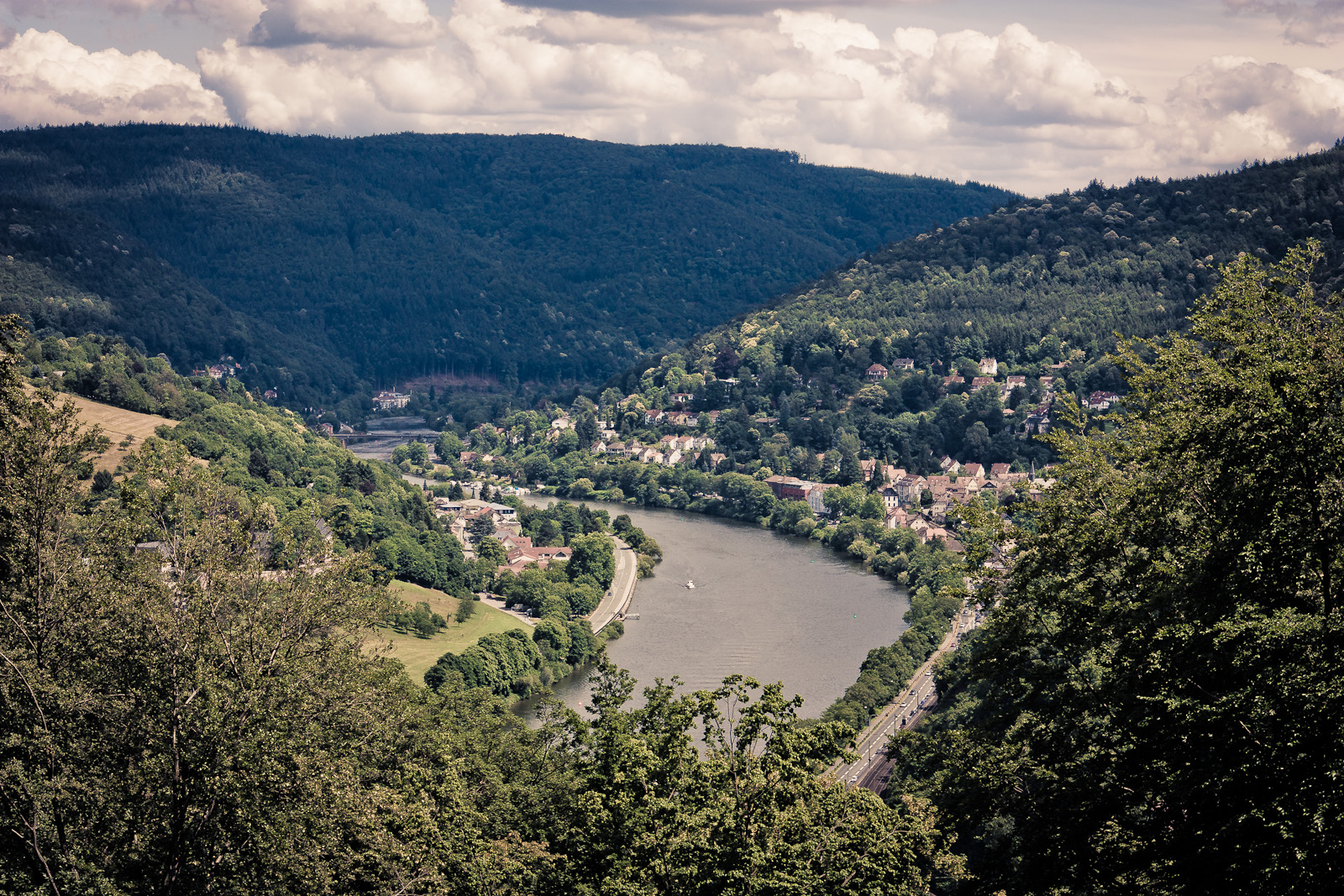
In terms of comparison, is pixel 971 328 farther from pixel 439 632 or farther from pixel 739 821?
pixel 739 821

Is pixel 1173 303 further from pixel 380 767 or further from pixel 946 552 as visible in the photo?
pixel 380 767

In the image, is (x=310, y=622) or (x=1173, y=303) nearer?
(x=310, y=622)

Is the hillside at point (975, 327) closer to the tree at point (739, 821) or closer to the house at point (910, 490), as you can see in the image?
the house at point (910, 490)

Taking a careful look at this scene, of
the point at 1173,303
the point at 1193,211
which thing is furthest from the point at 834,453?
the point at 1193,211

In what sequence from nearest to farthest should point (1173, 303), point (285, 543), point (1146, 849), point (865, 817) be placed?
point (1146, 849) < point (865, 817) < point (285, 543) < point (1173, 303)

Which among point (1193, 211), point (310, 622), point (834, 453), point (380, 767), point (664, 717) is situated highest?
point (1193, 211)

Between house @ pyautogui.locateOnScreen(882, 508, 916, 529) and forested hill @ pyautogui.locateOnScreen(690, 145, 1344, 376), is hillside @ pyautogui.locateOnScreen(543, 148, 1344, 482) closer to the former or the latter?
forested hill @ pyautogui.locateOnScreen(690, 145, 1344, 376)

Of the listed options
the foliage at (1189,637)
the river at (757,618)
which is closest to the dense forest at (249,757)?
the foliage at (1189,637)

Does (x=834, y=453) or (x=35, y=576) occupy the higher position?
(x=35, y=576)
